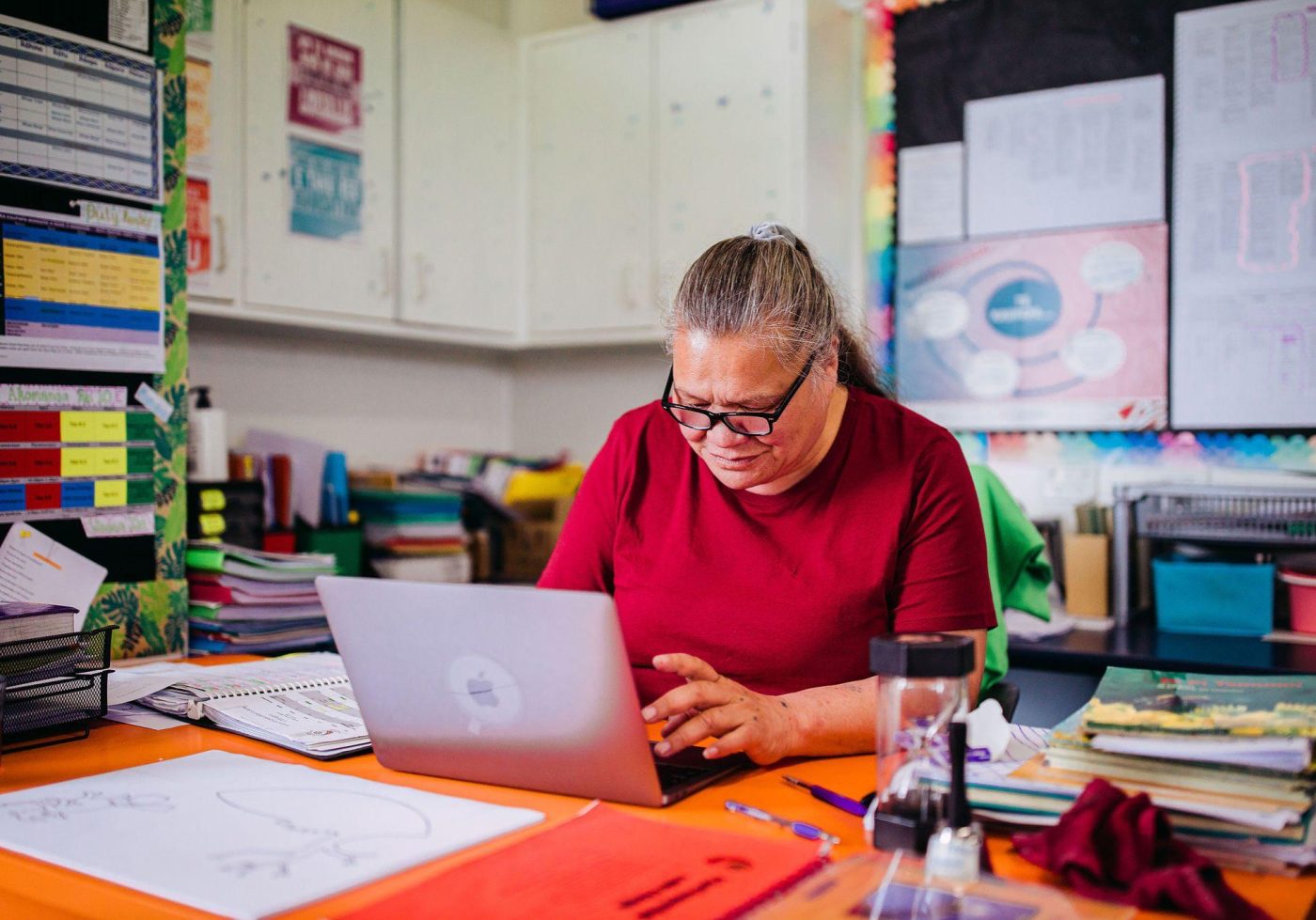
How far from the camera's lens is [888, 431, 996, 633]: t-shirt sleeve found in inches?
56.9

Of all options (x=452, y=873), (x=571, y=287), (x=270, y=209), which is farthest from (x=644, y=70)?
(x=452, y=873)

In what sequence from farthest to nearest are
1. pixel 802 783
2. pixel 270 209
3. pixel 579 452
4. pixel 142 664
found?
A: pixel 579 452 → pixel 270 209 → pixel 142 664 → pixel 802 783

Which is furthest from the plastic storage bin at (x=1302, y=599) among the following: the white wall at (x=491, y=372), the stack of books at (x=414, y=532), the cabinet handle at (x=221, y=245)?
the cabinet handle at (x=221, y=245)

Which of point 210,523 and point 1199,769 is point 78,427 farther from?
point 1199,769

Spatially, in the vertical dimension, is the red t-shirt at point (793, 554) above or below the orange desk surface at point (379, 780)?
above

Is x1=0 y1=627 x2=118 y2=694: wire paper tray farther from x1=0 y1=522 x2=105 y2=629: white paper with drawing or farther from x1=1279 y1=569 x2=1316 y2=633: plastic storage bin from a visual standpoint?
x1=1279 y1=569 x2=1316 y2=633: plastic storage bin

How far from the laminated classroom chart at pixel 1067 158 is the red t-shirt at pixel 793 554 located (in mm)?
1461

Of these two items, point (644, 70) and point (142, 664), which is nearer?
point (142, 664)

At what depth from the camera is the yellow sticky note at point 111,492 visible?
6.11 ft

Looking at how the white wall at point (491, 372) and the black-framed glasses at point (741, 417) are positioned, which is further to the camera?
the white wall at point (491, 372)

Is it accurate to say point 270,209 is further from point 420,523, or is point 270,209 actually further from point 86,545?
point 86,545

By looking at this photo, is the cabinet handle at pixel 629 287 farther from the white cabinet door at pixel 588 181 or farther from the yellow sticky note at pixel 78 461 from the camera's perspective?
the yellow sticky note at pixel 78 461

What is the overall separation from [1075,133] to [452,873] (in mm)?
2531

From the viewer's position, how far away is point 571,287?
10.9 ft
